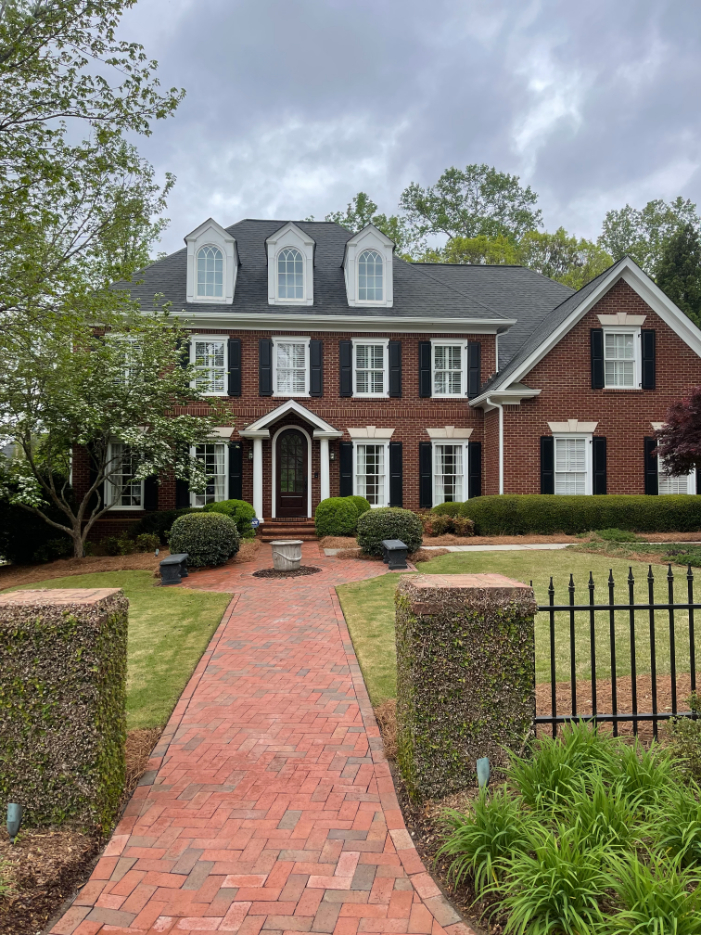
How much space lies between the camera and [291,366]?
60.2ft

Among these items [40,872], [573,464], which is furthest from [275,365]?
[40,872]

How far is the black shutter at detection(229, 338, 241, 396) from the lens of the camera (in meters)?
18.0

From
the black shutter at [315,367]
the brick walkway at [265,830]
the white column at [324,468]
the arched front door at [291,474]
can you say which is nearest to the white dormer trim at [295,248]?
the black shutter at [315,367]

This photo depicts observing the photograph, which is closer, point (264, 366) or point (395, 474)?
point (264, 366)

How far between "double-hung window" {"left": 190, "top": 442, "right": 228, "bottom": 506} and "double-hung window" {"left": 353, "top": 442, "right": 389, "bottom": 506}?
13.6ft

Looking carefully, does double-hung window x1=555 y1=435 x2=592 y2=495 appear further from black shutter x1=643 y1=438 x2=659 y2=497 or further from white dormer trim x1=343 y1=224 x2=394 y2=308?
white dormer trim x1=343 y1=224 x2=394 y2=308

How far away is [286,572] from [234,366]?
8754 mm

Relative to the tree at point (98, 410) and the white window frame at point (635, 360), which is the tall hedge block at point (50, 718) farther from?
the white window frame at point (635, 360)

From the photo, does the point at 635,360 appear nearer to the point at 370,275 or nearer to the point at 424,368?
the point at 424,368

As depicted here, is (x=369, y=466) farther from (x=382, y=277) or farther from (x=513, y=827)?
(x=513, y=827)

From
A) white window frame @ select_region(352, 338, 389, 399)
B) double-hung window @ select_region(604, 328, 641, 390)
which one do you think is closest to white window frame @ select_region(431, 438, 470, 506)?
white window frame @ select_region(352, 338, 389, 399)

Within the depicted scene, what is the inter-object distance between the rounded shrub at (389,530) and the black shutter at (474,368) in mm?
7292

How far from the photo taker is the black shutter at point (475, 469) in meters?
18.5

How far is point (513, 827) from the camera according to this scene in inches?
108
